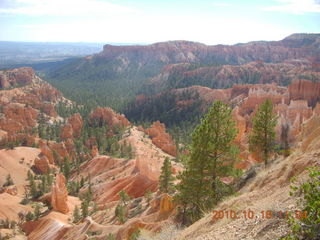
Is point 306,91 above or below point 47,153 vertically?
above

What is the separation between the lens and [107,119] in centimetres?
7219

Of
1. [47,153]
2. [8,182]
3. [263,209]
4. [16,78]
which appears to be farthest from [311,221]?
[16,78]

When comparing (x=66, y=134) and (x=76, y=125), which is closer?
(x=66, y=134)

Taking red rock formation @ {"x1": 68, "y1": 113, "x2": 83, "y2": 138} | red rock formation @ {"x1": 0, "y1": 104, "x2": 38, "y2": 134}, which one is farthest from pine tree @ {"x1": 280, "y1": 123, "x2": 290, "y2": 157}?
red rock formation @ {"x1": 0, "y1": 104, "x2": 38, "y2": 134}

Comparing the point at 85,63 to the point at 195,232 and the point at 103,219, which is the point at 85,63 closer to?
the point at 103,219

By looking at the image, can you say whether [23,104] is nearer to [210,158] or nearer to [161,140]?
[161,140]

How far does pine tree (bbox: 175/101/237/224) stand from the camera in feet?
51.0

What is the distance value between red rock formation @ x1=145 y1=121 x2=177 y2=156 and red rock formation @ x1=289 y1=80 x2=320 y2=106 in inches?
1043

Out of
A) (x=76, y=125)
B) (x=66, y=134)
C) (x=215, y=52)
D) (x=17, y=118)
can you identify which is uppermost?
(x=215, y=52)

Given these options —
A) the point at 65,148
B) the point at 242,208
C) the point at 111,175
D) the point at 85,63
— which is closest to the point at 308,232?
the point at 242,208

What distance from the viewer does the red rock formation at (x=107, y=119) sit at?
233 feet

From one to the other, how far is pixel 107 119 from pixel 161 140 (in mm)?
18680

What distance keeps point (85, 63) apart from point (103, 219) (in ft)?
571

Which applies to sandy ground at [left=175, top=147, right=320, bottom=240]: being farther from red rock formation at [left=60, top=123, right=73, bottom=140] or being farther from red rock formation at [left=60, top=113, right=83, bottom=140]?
red rock formation at [left=60, top=113, right=83, bottom=140]
